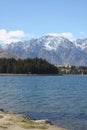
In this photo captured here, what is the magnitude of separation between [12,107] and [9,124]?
3563 centimetres

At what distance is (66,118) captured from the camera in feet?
175

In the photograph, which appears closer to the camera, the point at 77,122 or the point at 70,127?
the point at 70,127

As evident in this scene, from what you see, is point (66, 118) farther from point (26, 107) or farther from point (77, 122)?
point (26, 107)

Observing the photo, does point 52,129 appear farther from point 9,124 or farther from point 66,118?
point 66,118

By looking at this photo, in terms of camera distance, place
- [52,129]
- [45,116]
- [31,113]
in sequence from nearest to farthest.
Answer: [52,129] → [45,116] → [31,113]

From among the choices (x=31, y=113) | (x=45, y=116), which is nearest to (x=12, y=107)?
(x=31, y=113)

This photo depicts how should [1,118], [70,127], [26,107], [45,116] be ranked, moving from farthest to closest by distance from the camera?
[26,107] → [45,116] → [70,127] → [1,118]

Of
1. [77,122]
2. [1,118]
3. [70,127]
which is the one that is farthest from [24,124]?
[77,122]

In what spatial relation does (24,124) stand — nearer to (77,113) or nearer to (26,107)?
(77,113)

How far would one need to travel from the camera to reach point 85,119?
5294 cm

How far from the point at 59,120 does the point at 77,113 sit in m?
9.06

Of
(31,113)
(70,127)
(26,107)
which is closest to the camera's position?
(70,127)

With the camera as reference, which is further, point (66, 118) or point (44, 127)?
point (66, 118)

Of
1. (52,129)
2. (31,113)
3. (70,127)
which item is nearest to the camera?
(52,129)
